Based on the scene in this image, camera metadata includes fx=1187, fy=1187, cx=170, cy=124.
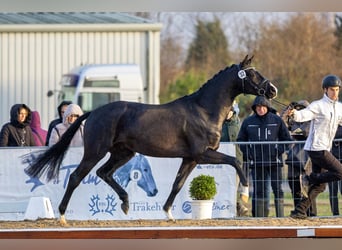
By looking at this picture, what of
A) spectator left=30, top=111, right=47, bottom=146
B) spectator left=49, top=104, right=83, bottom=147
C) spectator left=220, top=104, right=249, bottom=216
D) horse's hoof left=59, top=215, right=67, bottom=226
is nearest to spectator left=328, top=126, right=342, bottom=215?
spectator left=220, top=104, right=249, bottom=216

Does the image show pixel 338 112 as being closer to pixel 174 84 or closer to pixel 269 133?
pixel 269 133

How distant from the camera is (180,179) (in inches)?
547

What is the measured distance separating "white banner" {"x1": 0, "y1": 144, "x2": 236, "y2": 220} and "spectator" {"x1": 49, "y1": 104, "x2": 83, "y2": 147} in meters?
0.31

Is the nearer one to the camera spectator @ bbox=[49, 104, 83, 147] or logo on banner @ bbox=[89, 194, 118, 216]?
logo on banner @ bbox=[89, 194, 118, 216]

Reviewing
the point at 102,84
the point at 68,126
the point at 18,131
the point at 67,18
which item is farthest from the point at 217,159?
the point at 67,18

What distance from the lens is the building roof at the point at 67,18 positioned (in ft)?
92.2

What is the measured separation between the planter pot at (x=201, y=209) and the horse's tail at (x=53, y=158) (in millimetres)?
1664

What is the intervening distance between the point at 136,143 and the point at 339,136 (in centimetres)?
327

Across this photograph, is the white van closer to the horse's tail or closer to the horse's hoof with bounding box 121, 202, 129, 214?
the horse's tail

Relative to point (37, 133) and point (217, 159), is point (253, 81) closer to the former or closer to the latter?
point (217, 159)

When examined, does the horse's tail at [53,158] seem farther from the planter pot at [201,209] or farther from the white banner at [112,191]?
the planter pot at [201,209]

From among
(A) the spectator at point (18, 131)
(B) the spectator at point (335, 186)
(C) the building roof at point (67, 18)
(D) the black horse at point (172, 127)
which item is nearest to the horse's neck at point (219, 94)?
(D) the black horse at point (172, 127)

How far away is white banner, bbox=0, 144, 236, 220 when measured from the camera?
15.1m

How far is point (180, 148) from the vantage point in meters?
13.8
